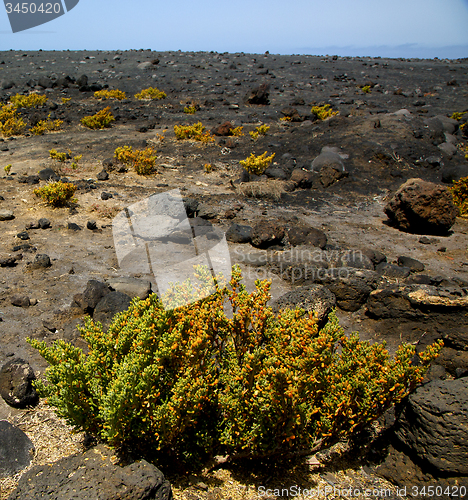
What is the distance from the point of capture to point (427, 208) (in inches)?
315

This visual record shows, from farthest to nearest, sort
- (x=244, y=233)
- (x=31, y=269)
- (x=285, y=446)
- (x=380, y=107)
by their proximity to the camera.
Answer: (x=380, y=107)
(x=244, y=233)
(x=31, y=269)
(x=285, y=446)

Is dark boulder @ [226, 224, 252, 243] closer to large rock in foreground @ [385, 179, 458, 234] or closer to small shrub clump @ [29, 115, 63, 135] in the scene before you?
large rock in foreground @ [385, 179, 458, 234]

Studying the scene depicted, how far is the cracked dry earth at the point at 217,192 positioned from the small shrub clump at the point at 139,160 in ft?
1.02

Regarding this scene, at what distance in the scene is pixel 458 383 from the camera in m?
2.98

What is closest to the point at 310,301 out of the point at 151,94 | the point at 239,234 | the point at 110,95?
the point at 239,234

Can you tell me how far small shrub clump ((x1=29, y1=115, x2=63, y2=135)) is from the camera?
1366 centimetres

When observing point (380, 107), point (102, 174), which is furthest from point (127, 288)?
point (380, 107)

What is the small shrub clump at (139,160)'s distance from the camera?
1010 cm

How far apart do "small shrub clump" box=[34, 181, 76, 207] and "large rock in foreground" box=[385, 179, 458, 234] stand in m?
6.67

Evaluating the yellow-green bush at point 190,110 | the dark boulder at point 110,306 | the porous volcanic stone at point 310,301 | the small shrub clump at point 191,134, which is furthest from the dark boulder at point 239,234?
the yellow-green bush at point 190,110

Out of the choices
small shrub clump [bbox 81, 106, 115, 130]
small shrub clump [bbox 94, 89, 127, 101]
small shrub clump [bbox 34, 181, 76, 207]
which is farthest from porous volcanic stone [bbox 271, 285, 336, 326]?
small shrub clump [bbox 94, 89, 127, 101]

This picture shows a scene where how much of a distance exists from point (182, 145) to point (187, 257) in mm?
7412

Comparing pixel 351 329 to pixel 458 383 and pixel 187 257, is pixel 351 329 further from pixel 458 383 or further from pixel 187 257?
pixel 187 257

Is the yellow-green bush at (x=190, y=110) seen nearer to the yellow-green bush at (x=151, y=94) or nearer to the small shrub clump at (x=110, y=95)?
the yellow-green bush at (x=151, y=94)
